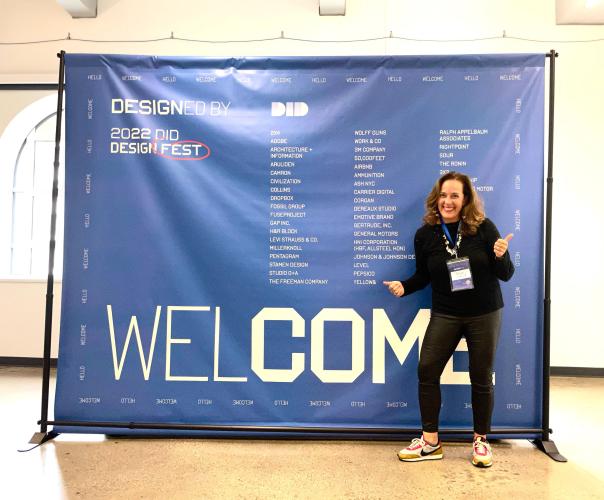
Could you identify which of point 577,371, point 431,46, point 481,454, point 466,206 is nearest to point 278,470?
point 481,454

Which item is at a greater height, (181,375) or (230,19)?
(230,19)

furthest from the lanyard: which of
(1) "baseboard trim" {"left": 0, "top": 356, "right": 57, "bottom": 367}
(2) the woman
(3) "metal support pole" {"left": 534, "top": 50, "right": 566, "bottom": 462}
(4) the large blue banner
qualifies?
(1) "baseboard trim" {"left": 0, "top": 356, "right": 57, "bottom": 367}

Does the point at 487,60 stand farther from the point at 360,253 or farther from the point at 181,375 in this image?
the point at 181,375

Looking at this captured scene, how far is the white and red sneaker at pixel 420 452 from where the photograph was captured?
2.41m

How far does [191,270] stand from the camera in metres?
2.71

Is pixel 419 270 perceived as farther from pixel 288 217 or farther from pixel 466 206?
pixel 288 217

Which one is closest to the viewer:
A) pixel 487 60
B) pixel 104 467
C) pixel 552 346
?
pixel 104 467

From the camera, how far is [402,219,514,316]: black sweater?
234 cm

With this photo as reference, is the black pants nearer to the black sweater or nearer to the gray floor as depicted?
the black sweater

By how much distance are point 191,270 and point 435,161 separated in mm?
1604

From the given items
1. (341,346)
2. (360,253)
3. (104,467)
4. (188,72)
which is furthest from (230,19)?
(104,467)

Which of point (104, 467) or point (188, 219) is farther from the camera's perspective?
point (188, 219)

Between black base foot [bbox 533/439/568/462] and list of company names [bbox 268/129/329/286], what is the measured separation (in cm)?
155

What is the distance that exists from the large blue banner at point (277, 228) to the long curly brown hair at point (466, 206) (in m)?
0.22
